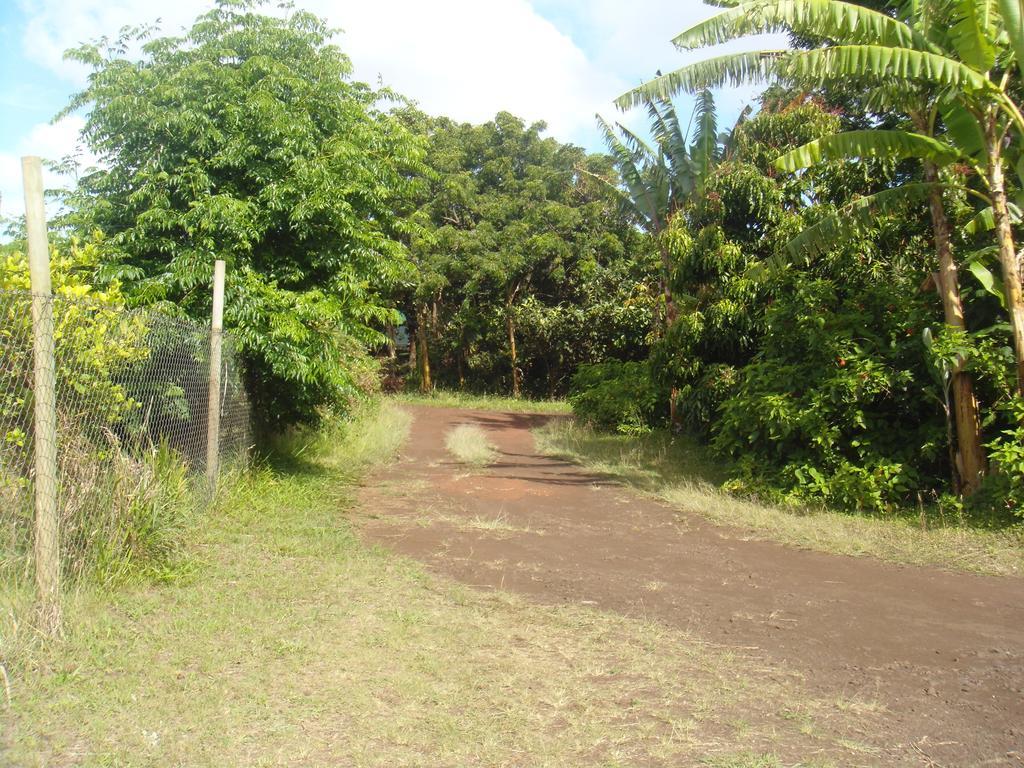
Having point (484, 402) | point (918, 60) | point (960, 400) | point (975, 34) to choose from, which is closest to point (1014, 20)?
point (975, 34)

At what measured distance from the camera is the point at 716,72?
28.7 feet

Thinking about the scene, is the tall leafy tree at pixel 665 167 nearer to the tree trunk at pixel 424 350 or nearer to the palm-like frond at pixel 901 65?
the palm-like frond at pixel 901 65

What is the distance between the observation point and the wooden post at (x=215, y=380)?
7898mm

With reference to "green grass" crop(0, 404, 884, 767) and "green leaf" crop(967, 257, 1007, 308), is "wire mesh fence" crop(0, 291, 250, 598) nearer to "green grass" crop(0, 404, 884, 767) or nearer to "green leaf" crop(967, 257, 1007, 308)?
"green grass" crop(0, 404, 884, 767)

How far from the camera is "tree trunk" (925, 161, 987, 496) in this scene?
27.9 feet

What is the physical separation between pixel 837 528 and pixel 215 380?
622 centimetres

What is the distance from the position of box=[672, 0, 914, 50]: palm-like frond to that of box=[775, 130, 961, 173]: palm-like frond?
843 mm

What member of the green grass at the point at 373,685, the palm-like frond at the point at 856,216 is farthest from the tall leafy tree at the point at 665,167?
the green grass at the point at 373,685

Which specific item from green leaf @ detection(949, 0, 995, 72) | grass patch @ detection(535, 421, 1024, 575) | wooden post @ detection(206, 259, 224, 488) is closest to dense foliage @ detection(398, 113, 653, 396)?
grass patch @ detection(535, 421, 1024, 575)

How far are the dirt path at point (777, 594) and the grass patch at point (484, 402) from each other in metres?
16.7

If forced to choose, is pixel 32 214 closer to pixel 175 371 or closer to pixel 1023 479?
pixel 175 371

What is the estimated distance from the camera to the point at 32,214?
4.28 meters

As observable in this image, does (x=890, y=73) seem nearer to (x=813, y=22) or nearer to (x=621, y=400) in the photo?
(x=813, y=22)

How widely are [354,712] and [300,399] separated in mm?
6777
